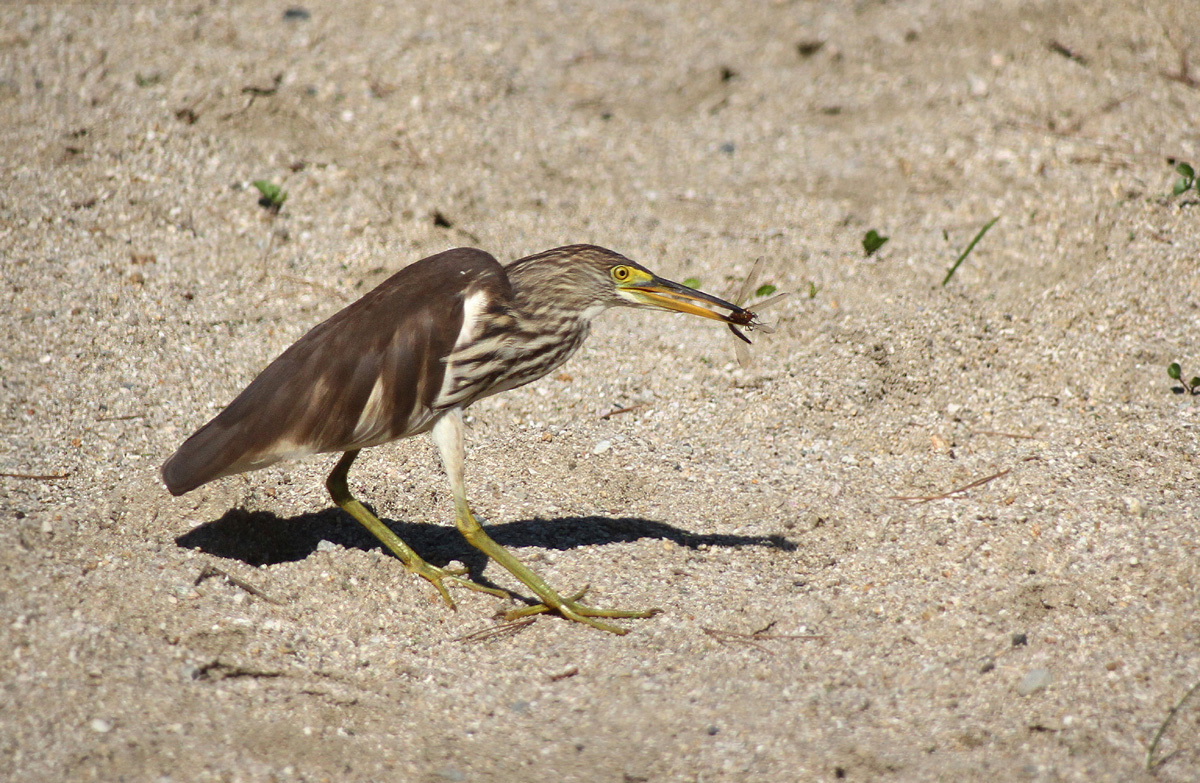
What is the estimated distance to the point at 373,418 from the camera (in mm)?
3691

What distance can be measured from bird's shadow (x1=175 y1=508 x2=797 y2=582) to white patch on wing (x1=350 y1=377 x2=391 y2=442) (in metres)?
0.64

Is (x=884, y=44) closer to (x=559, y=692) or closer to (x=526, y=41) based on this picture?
(x=526, y=41)

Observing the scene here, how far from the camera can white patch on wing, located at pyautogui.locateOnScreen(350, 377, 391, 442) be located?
3.68 meters

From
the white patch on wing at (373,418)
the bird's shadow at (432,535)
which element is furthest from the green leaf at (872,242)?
the white patch on wing at (373,418)

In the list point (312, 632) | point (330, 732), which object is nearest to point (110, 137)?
point (312, 632)

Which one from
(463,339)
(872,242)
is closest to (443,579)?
(463,339)

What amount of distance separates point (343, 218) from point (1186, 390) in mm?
4441

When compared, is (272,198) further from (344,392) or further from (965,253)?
(965,253)

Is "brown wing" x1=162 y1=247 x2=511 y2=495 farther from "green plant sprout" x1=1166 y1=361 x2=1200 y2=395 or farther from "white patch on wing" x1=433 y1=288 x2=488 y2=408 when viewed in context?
"green plant sprout" x1=1166 y1=361 x2=1200 y2=395

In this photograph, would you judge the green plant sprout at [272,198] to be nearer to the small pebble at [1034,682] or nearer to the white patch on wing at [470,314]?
the white patch on wing at [470,314]

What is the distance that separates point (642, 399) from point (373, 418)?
5.71ft

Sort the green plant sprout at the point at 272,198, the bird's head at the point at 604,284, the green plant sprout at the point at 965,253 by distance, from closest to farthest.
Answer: the bird's head at the point at 604,284, the green plant sprout at the point at 965,253, the green plant sprout at the point at 272,198

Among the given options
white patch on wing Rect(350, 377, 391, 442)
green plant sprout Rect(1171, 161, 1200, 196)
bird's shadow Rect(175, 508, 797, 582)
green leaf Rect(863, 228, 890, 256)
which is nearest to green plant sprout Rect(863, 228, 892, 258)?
green leaf Rect(863, 228, 890, 256)

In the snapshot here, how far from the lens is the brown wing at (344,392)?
3617mm
